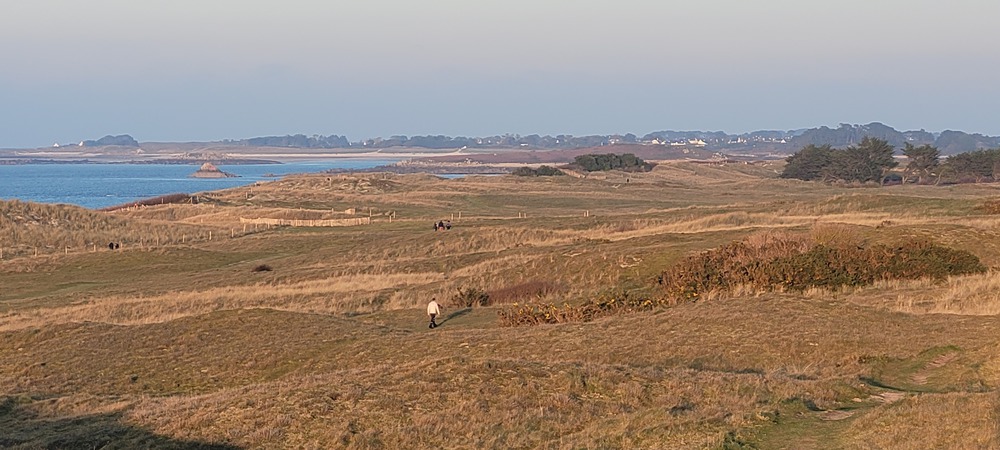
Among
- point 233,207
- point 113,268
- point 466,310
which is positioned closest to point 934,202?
point 466,310

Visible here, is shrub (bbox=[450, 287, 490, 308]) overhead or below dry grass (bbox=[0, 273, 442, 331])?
overhead

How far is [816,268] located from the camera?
31.4 metres

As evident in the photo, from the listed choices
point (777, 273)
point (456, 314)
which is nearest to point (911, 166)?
point (777, 273)

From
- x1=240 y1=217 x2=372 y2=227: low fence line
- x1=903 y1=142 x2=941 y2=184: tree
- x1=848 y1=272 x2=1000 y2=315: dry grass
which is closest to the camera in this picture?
x1=848 y1=272 x2=1000 y2=315: dry grass

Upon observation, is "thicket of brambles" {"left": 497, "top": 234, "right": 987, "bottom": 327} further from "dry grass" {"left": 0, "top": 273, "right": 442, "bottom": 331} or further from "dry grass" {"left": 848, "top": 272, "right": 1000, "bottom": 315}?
"dry grass" {"left": 0, "top": 273, "right": 442, "bottom": 331}

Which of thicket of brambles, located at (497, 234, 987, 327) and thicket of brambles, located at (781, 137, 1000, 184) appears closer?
thicket of brambles, located at (497, 234, 987, 327)

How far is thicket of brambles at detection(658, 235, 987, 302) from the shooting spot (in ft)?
102

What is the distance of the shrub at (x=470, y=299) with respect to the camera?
35.6 m

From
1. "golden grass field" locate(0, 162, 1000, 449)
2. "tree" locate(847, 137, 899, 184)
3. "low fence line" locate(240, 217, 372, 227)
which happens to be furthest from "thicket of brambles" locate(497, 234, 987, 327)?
"tree" locate(847, 137, 899, 184)

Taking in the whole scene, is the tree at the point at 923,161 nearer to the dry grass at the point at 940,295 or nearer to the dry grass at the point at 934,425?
the dry grass at the point at 940,295

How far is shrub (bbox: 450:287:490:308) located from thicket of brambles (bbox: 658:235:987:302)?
5.80 m

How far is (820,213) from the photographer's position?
60.2m

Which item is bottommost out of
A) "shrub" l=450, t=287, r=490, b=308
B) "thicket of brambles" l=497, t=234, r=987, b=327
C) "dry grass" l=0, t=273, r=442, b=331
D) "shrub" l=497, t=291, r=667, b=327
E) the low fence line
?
the low fence line

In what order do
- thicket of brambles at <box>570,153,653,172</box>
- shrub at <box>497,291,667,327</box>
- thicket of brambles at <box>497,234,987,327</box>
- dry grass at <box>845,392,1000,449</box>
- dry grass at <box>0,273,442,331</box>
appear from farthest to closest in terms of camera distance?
thicket of brambles at <box>570,153,653,172</box>, dry grass at <box>0,273,442,331</box>, thicket of brambles at <box>497,234,987,327</box>, shrub at <box>497,291,667,327</box>, dry grass at <box>845,392,1000,449</box>
